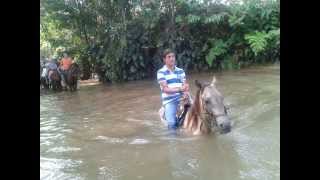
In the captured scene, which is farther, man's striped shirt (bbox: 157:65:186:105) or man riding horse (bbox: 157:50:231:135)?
man's striped shirt (bbox: 157:65:186:105)

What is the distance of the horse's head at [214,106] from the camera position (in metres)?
6.25

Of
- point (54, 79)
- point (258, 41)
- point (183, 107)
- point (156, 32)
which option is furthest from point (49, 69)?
point (183, 107)

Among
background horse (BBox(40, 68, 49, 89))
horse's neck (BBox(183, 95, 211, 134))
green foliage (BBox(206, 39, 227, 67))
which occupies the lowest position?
horse's neck (BBox(183, 95, 211, 134))

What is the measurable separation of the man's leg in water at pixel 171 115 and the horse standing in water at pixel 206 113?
0.15m

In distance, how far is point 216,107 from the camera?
6.39 m

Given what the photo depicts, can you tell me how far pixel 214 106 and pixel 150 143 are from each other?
4.35 ft

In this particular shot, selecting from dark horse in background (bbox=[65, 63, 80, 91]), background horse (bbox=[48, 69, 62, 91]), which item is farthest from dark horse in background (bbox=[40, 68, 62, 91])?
dark horse in background (bbox=[65, 63, 80, 91])

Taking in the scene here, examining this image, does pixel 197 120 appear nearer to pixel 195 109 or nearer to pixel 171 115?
pixel 195 109

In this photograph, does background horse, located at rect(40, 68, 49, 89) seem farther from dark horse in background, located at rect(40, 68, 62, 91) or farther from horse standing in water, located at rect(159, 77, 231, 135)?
horse standing in water, located at rect(159, 77, 231, 135)

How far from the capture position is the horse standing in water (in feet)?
20.7
